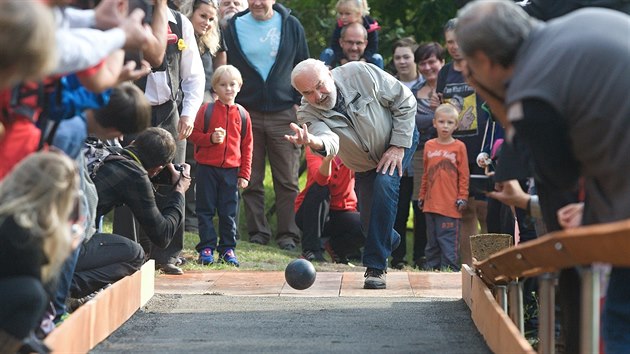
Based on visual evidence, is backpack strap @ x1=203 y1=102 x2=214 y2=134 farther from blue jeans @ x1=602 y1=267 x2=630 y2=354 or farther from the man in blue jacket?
blue jeans @ x1=602 y1=267 x2=630 y2=354

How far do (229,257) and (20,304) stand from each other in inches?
257

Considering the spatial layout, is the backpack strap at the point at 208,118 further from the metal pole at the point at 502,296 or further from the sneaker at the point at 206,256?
the metal pole at the point at 502,296

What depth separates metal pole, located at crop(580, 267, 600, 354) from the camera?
461 centimetres

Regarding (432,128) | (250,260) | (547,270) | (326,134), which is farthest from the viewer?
(432,128)

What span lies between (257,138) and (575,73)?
8.42m

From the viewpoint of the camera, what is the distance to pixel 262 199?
13328 mm

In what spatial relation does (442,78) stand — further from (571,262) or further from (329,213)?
(571,262)

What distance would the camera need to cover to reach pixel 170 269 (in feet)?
34.3

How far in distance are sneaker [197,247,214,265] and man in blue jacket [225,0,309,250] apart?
6.13ft

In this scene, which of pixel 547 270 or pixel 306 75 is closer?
pixel 547 270

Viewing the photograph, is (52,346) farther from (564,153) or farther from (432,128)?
(432,128)

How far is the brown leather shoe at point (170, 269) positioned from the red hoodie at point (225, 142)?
126 centimetres

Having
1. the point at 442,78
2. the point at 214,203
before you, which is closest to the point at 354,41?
the point at 442,78

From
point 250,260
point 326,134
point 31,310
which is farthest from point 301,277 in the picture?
point 31,310
